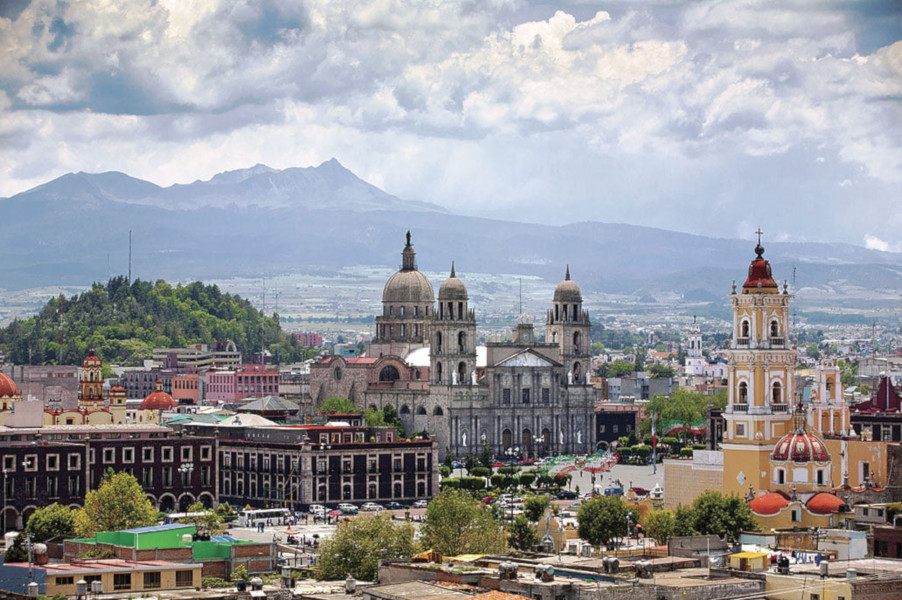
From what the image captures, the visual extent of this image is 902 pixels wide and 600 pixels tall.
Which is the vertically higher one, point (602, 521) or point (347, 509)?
point (602, 521)

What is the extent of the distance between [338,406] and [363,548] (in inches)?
4203

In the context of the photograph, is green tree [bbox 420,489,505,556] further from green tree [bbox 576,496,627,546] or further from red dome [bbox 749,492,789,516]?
red dome [bbox 749,492,789,516]

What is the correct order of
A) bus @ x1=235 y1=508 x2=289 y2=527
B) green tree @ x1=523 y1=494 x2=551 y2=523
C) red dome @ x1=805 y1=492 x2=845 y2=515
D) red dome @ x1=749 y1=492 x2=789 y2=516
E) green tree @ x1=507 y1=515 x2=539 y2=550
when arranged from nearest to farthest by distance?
red dome @ x1=805 y1=492 x2=845 y2=515, red dome @ x1=749 y1=492 x2=789 y2=516, green tree @ x1=507 y1=515 x2=539 y2=550, green tree @ x1=523 y1=494 x2=551 y2=523, bus @ x1=235 y1=508 x2=289 y2=527

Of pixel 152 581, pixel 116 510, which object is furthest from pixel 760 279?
pixel 152 581

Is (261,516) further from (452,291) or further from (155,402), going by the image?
(452,291)

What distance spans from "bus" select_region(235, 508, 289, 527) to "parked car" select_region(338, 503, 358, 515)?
171 inches

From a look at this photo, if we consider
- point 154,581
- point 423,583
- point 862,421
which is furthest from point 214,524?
point 862,421

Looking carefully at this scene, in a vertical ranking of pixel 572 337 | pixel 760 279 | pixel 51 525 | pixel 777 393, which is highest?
pixel 760 279

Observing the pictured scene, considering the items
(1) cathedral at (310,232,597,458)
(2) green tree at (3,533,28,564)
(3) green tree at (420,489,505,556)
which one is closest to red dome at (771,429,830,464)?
(3) green tree at (420,489,505,556)

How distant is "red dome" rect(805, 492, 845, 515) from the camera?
8650 centimetres

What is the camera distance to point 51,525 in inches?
3898

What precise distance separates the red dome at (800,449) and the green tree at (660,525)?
621cm

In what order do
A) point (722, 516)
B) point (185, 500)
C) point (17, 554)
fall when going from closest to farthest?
point (17, 554), point (722, 516), point (185, 500)

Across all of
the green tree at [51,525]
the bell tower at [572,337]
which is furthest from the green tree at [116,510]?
the bell tower at [572,337]
